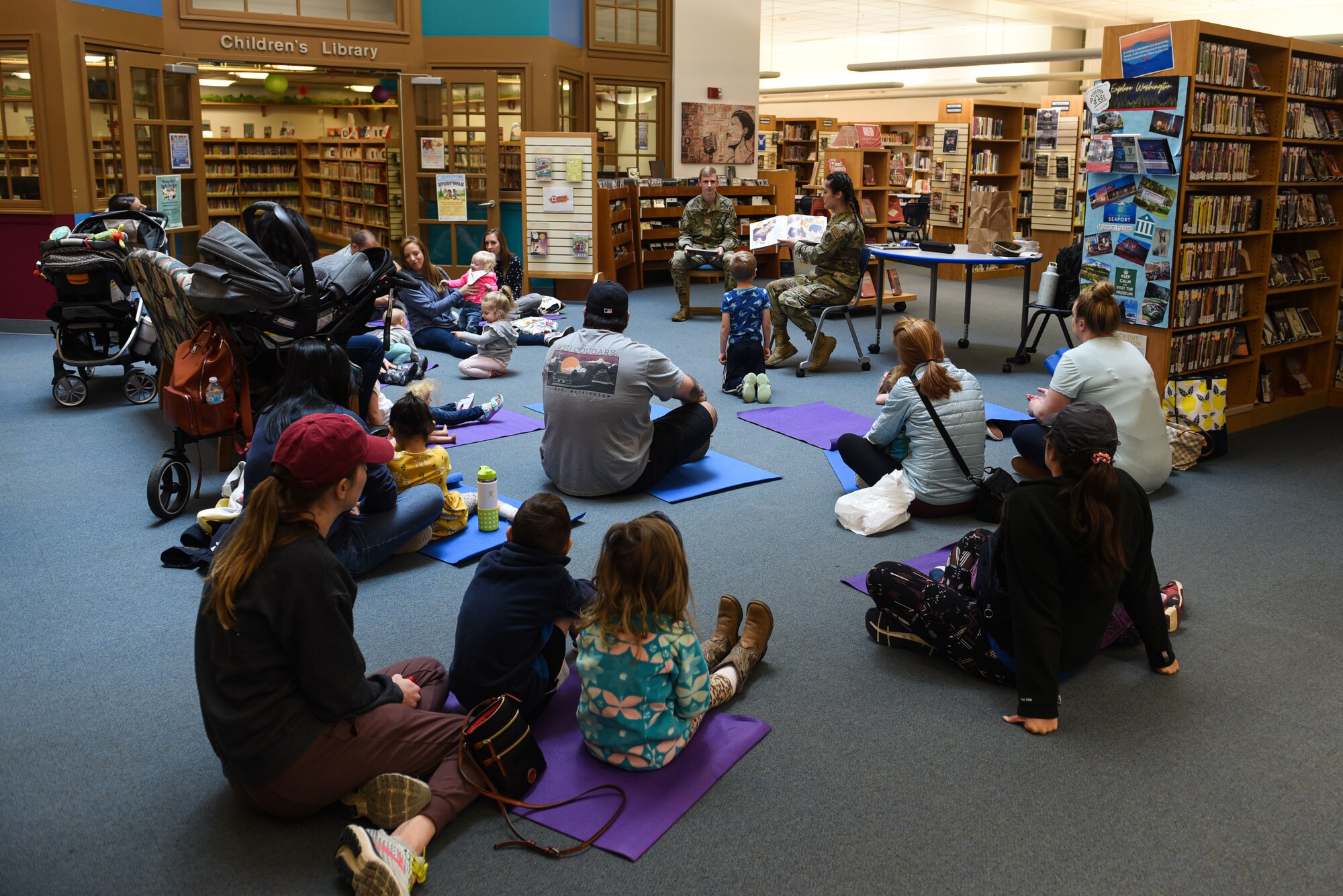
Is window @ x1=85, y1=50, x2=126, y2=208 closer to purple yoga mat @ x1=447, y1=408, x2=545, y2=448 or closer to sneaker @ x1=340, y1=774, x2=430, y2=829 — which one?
purple yoga mat @ x1=447, y1=408, x2=545, y2=448

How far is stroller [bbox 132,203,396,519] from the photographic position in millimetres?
4637

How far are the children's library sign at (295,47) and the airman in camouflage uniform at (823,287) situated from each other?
18.8ft

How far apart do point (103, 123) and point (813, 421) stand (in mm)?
7354

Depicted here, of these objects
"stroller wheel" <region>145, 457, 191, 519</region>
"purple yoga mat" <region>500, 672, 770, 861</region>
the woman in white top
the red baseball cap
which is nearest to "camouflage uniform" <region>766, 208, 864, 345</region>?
the woman in white top

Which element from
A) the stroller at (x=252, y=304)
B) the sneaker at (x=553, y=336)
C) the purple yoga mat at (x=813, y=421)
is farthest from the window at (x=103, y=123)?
the purple yoga mat at (x=813, y=421)

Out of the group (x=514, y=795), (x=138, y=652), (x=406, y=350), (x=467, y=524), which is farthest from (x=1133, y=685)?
(x=406, y=350)

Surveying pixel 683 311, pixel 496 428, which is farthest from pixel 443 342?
pixel 683 311

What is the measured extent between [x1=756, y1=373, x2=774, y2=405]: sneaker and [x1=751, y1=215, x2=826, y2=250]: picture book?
2.69 m

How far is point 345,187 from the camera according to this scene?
50.3 ft

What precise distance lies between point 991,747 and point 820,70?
22.3 metres

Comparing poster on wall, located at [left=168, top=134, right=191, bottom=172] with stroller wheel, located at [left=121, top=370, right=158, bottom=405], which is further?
poster on wall, located at [left=168, top=134, right=191, bottom=172]

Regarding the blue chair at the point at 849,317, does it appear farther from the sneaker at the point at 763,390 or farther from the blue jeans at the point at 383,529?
the blue jeans at the point at 383,529

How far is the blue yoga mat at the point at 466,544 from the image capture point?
432 centimetres

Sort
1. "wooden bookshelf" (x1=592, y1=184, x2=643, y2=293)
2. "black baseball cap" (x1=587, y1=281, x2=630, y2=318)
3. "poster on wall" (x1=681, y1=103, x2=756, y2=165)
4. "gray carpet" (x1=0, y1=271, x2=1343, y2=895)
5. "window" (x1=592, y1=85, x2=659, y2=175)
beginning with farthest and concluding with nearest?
"poster on wall" (x1=681, y1=103, x2=756, y2=165) < "window" (x1=592, y1=85, x2=659, y2=175) < "wooden bookshelf" (x1=592, y1=184, x2=643, y2=293) < "black baseball cap" (x1=587, y1=281, x2=630, y2=318) < "gray carpet" (x1=0, y1=271, x2=1343, y2=895)
